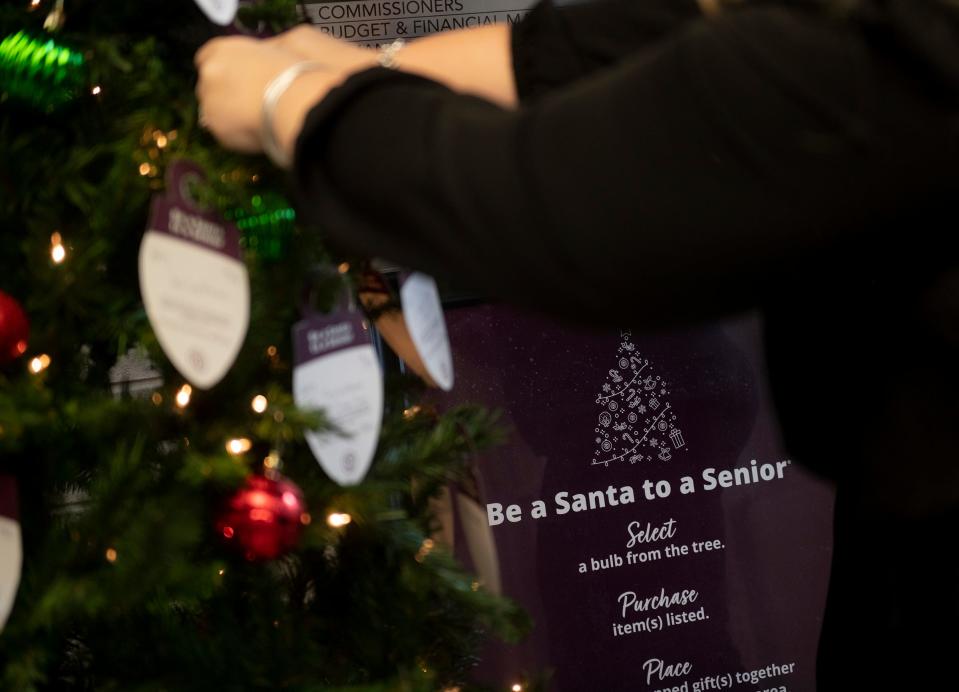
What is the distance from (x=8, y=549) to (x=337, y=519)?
0.78 feet

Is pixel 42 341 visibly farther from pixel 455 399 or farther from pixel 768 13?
pixel 455 399

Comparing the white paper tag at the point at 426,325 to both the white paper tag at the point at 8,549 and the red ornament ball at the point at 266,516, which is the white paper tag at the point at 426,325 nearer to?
the red ornament ball at the point at 266,516

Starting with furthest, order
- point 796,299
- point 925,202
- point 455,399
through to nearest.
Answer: point 455,399, point 796,299, point 925,202

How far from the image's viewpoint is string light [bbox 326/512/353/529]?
75cm

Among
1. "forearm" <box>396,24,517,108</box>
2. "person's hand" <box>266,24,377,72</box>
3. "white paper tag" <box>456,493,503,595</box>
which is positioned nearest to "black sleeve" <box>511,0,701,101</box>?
"forearm" <box>396,24,517,108</box>

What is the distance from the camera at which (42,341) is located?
711mm

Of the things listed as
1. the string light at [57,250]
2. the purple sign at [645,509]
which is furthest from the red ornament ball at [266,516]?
the purple sign at [645,509]

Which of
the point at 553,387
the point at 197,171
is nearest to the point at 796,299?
the point at 197,171

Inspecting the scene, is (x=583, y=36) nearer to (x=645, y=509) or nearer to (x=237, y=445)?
(x=237, y=445)

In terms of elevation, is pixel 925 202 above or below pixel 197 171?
below

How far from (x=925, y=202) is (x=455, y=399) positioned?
1235 mm

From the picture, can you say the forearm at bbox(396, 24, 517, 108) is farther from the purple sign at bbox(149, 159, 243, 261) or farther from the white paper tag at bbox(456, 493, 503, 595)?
the white paper tag at bbox(456, 493, 503, 595)

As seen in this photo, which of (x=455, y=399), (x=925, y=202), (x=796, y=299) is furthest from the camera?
(x=455, y=399)

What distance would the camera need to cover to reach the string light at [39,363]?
2.29 ft
